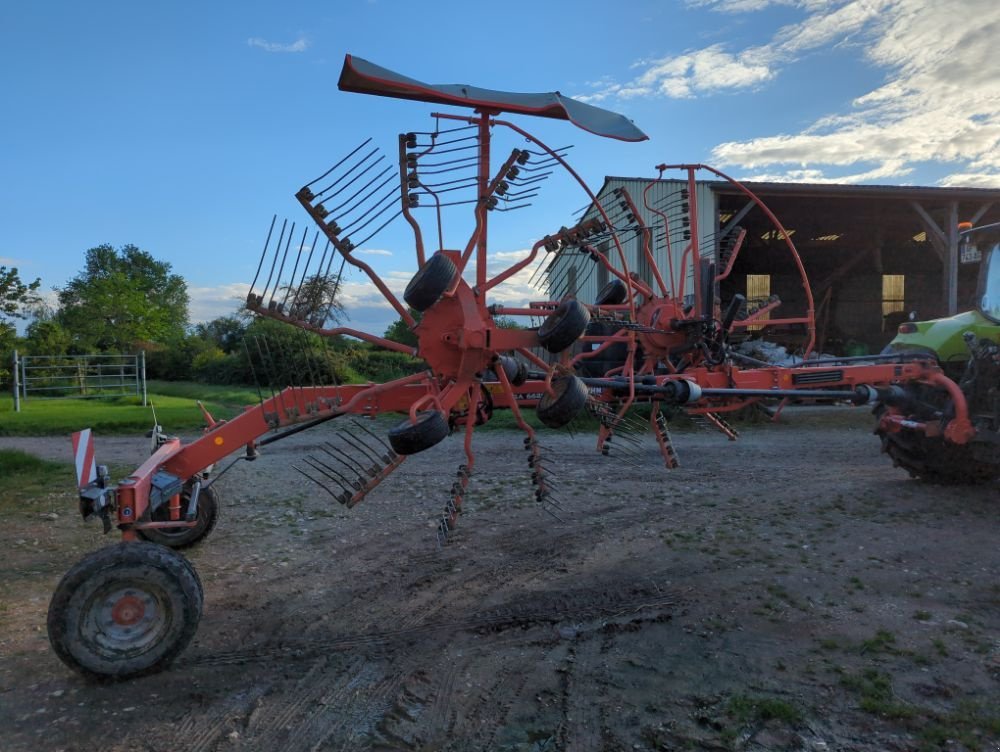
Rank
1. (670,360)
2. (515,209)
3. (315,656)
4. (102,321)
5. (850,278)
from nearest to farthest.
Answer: (315,656) < (515,209) < (670,360) < (850,278) < (102,321)

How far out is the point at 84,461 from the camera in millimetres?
3994

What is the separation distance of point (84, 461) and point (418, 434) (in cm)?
187

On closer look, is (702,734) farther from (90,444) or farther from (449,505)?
(90,444)

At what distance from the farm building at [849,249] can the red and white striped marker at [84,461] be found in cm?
1100

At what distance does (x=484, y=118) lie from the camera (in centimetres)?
432

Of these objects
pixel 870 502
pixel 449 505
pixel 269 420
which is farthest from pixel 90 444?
pixel 870 502

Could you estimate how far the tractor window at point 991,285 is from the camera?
22.3 feet

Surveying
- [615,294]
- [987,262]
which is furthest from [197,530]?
[987,262]

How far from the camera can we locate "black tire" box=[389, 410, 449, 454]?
12.4ft

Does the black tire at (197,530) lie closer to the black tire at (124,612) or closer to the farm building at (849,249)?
the black tire at (124,612)

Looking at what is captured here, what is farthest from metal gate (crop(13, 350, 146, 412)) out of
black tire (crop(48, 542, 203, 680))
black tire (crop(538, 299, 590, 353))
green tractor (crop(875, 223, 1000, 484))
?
green tractor (crop(875, 223, 1000, 484))

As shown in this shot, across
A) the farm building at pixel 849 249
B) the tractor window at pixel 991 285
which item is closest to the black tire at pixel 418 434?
the tractor window at pixel 991 285

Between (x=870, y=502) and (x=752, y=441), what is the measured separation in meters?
4.16

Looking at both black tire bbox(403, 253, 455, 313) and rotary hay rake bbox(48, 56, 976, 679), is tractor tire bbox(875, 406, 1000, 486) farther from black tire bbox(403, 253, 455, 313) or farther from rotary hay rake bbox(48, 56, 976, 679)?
black tire bbox(403, 253, 455, 313)
